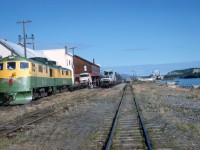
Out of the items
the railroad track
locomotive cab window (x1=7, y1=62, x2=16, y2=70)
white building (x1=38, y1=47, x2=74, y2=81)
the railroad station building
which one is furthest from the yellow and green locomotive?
white building (x1=38, y1=47, x2=74, y2=81)

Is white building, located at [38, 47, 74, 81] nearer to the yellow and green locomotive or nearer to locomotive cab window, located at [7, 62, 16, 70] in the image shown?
the yellow and green locomotive

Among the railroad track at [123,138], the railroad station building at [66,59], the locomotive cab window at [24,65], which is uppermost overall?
the railroad station building at [66,59]

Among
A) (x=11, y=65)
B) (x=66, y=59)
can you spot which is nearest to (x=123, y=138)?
(x=11, y=65)

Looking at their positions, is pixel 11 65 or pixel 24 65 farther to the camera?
pixel 24 65

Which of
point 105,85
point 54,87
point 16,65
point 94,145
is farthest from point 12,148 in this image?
point 105,85

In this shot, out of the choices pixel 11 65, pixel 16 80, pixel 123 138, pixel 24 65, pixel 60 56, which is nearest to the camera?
pixel 123 138

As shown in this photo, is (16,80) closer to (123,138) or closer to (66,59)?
(123,138)

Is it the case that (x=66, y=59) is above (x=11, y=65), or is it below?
above

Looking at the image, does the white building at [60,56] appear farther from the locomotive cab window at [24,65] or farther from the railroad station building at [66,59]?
the locomotive cab window at [24,65]

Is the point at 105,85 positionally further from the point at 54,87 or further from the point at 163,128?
the point at 163,128

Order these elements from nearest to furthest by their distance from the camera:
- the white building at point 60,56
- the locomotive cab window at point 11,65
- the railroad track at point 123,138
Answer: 1. the railroad track at point 123,138
2. the locomotive cab window at point 11,65
3. the white building at point 60,56

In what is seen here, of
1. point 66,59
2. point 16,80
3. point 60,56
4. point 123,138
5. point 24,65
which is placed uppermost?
point 60,56

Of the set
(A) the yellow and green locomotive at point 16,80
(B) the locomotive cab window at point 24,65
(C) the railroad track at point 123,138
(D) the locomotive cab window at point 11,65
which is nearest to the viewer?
(C) the railroad track at point 123,138

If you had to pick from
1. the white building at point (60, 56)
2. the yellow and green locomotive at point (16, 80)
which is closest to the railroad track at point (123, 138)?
the yellow and green locomotive at point (16, 80)
